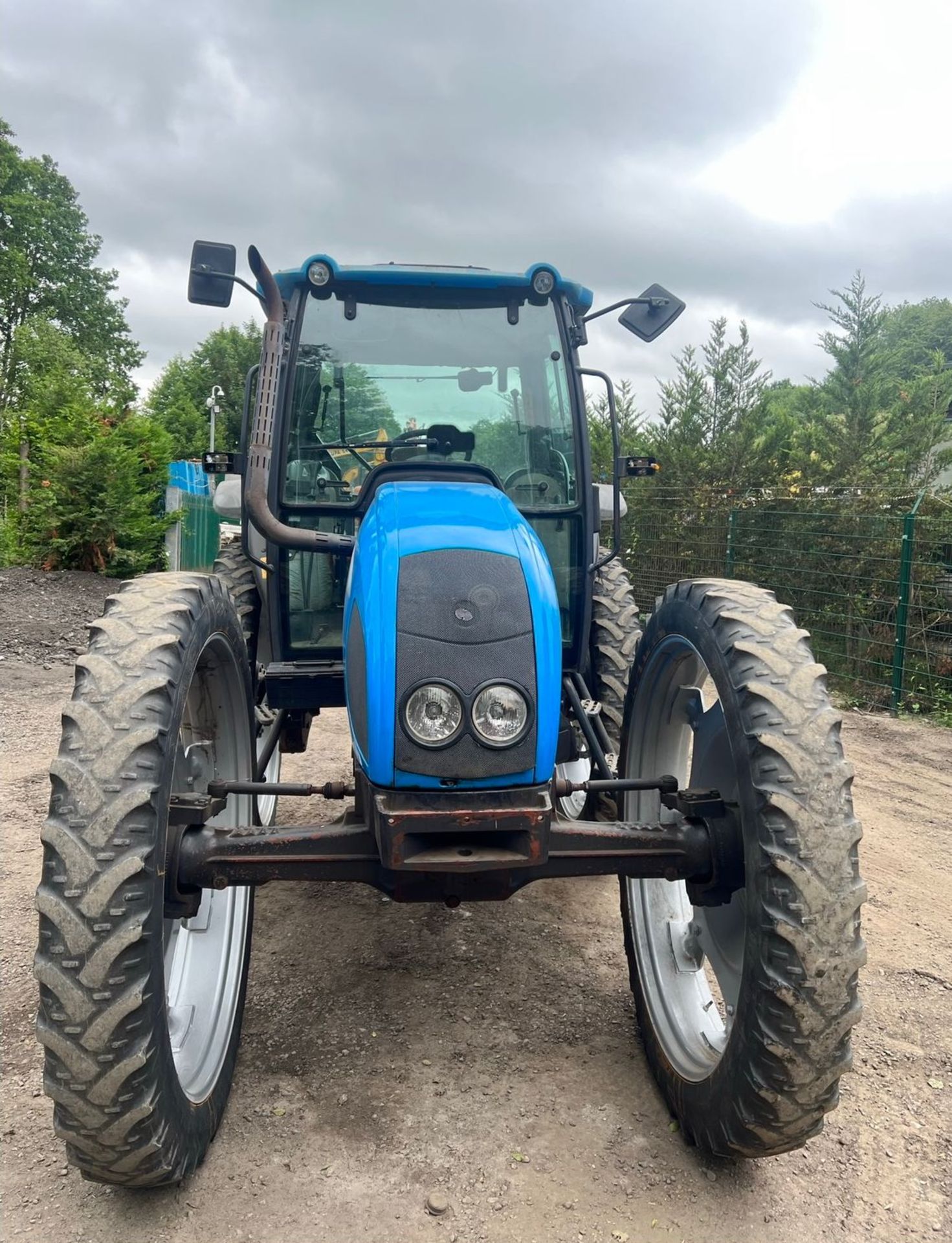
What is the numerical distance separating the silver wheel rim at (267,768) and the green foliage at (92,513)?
872 centimetres

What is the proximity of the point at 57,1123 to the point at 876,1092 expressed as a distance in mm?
2166

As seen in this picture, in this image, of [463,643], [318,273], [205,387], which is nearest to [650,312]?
[318,273]

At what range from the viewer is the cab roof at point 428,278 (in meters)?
3.44

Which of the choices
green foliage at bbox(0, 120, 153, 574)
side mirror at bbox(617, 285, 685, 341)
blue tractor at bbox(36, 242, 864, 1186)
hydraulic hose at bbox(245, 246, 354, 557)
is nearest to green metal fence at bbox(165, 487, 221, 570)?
green foliage at bbox(0, 120, 153, 574)

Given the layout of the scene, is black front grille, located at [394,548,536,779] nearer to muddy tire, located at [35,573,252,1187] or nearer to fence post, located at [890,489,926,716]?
muddy tire, located at [35,573,252,1187]

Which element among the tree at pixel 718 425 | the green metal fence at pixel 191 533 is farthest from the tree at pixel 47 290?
the tree at pixel 718 425

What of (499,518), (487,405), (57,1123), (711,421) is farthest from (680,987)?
(711,421)

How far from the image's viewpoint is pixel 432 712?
77.5 inches

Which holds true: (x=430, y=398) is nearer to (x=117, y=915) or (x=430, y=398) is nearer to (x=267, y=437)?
(x=267, y=437)

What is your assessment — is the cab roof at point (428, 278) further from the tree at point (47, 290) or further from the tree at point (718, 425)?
the tree at point (47, 290)

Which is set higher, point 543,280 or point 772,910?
point 543,280

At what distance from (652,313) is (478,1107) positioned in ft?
9.12

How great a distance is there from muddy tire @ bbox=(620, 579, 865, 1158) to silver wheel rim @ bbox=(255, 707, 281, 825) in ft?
5.29

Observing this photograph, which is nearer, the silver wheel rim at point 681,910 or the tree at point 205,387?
the silver wheel rim at point 681,910
